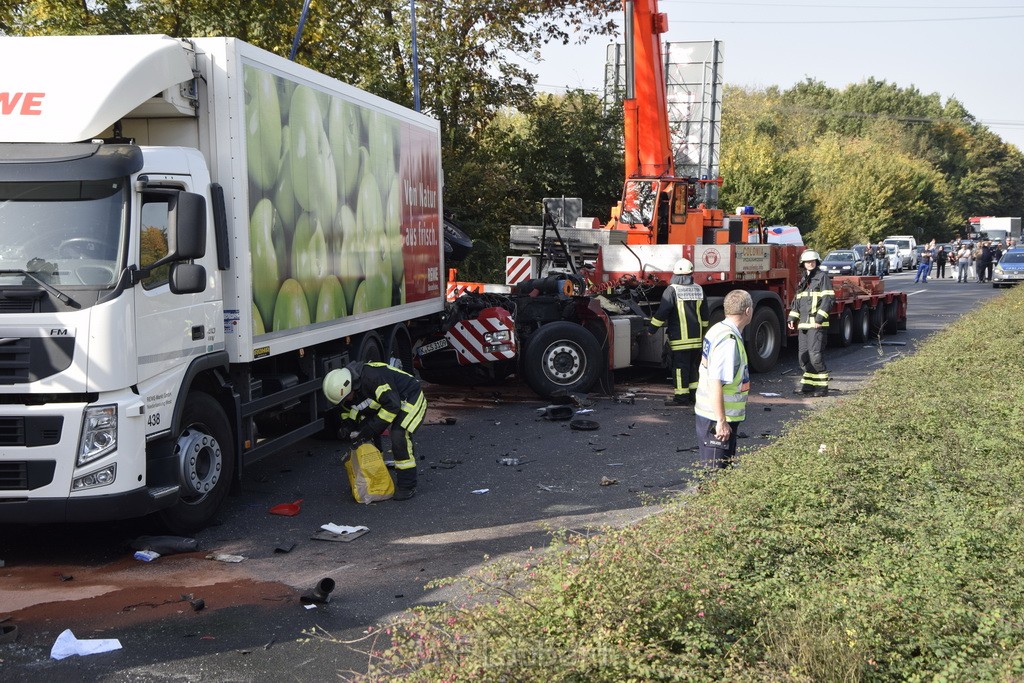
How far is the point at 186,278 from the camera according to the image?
6359 mm

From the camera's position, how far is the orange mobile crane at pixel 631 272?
1250 cm

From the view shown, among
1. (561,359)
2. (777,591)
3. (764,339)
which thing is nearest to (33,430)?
(777,591)

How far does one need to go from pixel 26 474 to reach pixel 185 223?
68.8 inches

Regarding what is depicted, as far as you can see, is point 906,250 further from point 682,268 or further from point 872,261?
point 682,268

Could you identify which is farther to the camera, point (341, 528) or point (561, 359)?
point (561, 359)

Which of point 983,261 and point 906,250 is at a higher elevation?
point 906,250

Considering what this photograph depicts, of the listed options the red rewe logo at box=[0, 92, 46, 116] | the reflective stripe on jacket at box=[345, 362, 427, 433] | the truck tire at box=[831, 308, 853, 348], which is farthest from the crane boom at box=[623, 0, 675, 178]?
the red rewe logo at box=[0, 92, 46, 116]

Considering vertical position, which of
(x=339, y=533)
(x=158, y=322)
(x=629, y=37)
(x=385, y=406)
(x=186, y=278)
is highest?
(x=629, y=37)

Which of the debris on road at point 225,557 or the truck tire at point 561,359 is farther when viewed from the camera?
the truck tire at point 561,359

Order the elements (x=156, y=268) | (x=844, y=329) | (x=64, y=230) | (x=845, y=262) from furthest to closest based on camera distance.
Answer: (x=845, y=262) → (x=844, y=329) → (x=156, y=268) → (x=64, y=230)

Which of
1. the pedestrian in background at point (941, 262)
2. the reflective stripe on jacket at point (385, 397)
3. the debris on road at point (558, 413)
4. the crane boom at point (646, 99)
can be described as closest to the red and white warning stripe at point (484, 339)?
the debris on road at point (558, 413)

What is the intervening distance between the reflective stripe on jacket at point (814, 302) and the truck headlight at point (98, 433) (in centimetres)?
933

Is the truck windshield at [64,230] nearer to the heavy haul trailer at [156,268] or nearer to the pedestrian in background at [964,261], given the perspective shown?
the heavy haul trailer at [156,268]

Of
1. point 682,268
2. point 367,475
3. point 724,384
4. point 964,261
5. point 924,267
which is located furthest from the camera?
point 964,261
